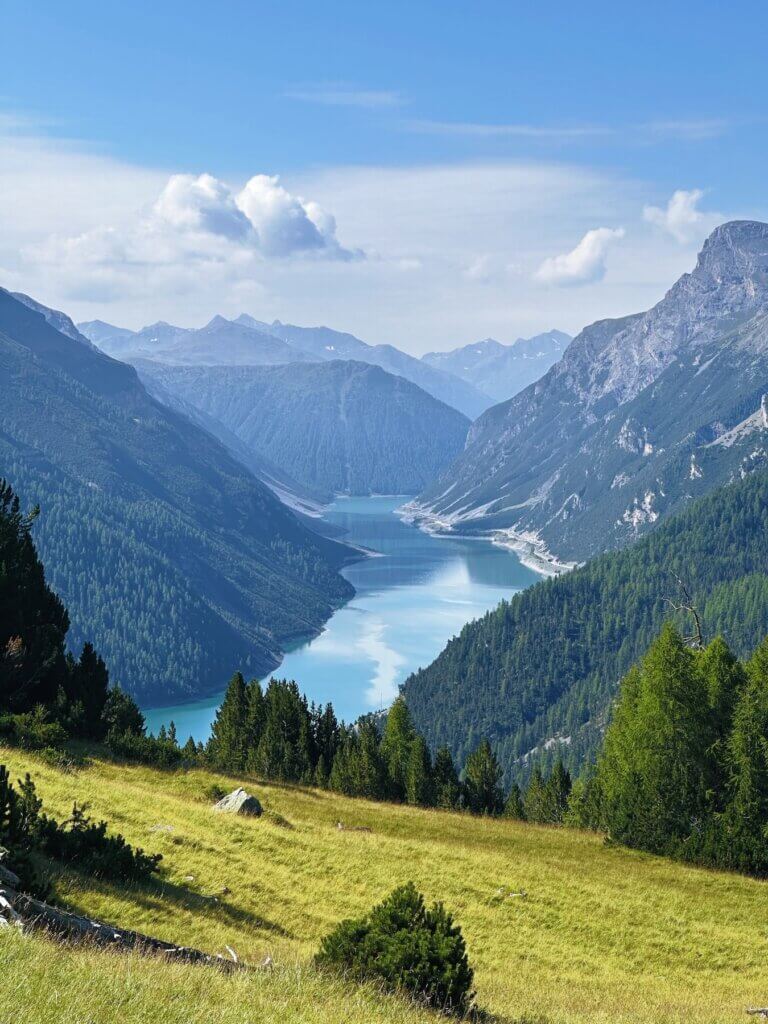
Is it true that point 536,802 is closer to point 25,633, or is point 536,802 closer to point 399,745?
point 399,745

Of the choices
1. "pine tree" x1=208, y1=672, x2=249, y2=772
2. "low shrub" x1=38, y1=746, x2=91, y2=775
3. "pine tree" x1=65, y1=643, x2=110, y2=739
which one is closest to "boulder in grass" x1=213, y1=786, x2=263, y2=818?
"low shrub" x1=38, y1=746, x2=91, y2=775

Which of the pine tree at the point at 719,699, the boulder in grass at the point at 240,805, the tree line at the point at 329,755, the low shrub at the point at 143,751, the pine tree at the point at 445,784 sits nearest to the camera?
the boulder in grass at the point at 240,805

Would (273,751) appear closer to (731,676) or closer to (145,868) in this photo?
(731,676)

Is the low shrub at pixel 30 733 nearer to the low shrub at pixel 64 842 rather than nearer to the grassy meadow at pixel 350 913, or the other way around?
the grassy meadow at pixel 350 913

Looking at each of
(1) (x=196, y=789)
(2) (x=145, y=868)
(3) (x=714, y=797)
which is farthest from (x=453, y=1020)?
(3) (x=714, y=797)

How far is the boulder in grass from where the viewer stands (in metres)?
35.1

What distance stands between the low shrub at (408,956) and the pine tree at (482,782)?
6597 cm

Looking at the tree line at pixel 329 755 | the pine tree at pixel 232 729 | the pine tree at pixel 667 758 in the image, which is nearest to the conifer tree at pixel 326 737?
the tree line at pixel 329 755

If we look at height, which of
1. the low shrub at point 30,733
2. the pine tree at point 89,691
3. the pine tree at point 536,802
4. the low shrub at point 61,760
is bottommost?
the pine tree at point 536,802

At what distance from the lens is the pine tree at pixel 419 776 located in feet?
246

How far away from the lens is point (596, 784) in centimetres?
6950

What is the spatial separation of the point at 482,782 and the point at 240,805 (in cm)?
5293

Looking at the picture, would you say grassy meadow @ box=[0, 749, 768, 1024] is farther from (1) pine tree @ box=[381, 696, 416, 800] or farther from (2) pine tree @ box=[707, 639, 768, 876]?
(1) pine tree @ box=[381, 696, 416, 800]

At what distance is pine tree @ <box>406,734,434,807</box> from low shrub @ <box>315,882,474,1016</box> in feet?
185
